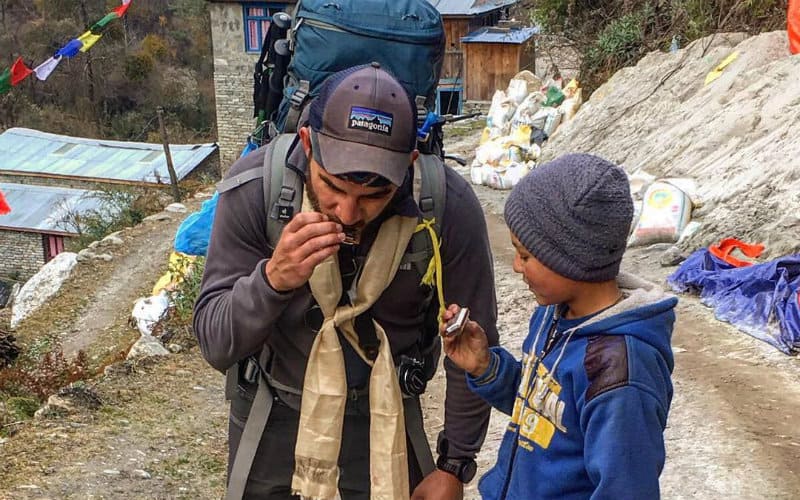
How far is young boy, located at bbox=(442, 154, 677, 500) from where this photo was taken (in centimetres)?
149

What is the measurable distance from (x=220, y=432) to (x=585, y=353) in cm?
365

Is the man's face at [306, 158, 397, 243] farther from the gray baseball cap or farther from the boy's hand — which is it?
the boy's hand

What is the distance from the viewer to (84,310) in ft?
38.7

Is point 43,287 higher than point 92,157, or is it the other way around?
point 43,287

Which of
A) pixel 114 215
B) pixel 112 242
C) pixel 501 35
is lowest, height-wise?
pixel 114 215

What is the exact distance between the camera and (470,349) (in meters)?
1.95

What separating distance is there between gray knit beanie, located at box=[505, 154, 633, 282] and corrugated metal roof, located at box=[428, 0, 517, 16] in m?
26.8

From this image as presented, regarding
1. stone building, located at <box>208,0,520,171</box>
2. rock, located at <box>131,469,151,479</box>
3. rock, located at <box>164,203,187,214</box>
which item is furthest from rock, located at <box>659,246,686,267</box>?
stone building, located at <box>208,0,520,171</box>

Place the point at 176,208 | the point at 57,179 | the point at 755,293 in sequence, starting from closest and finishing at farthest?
the point at 755,293
the point at 176,208
the point at 57,179

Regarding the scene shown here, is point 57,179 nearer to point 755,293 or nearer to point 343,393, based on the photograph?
point 755,293

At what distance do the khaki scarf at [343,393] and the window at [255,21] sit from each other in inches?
888

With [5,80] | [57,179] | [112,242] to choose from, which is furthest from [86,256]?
[57,179]

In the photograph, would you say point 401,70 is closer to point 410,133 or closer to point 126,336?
point 410,133

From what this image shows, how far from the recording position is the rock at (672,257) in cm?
694
